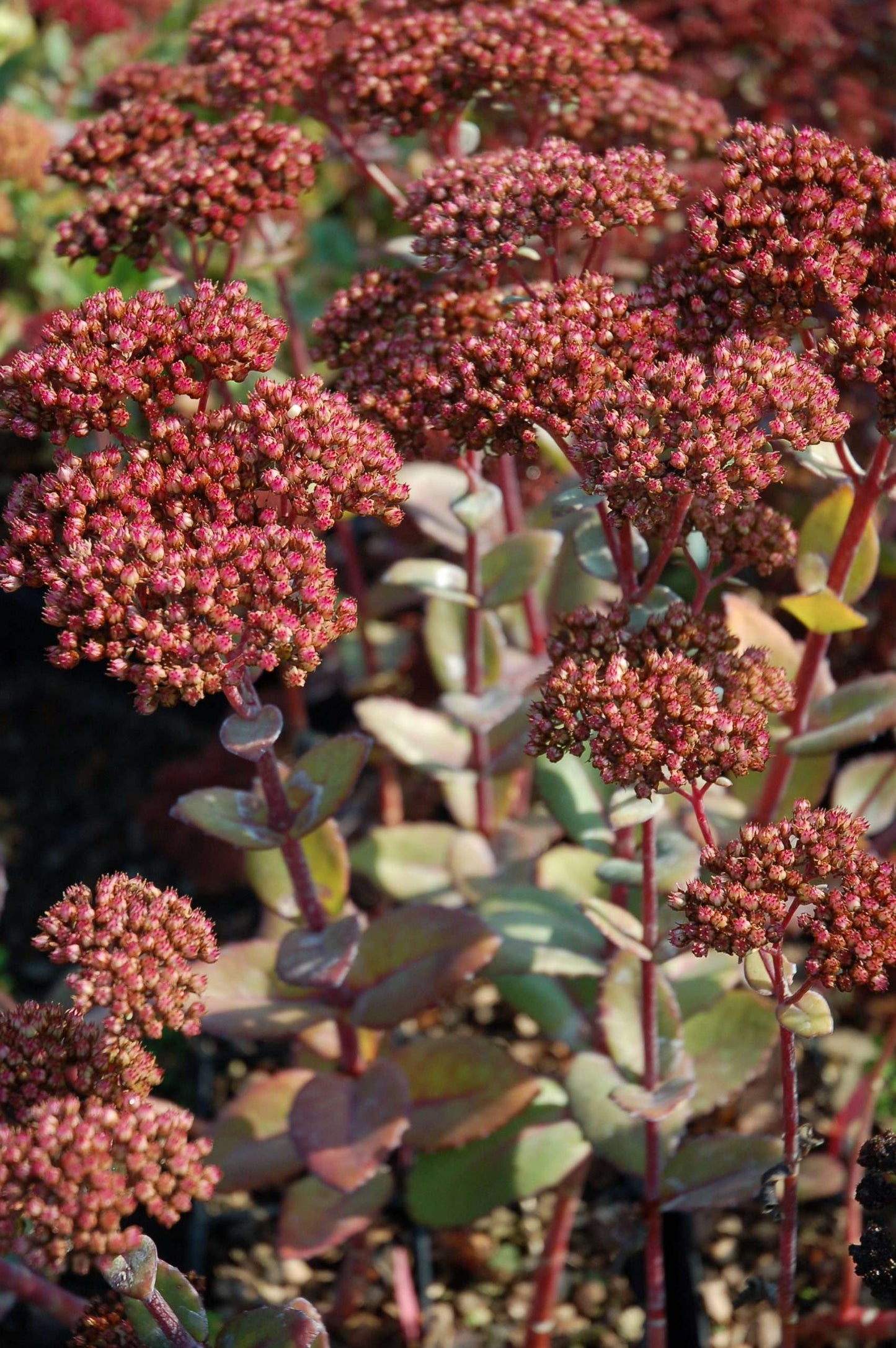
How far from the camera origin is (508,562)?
2.54 metres

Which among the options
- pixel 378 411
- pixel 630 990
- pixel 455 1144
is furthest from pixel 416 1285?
pixel 378 411

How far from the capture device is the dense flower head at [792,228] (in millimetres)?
1667

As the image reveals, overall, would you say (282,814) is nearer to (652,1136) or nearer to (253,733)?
(253,733)

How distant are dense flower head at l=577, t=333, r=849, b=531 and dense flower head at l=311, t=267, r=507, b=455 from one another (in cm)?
29

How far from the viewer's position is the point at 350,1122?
7.04 feet

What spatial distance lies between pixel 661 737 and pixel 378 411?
0.65 meters

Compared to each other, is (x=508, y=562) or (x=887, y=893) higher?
(x=887, y=893)

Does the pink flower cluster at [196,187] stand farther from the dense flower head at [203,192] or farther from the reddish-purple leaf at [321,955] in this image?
the reddish-purple leaf at [321,955]

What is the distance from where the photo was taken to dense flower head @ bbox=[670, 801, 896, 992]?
59.4 inches

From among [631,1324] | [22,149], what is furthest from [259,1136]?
[22,149]

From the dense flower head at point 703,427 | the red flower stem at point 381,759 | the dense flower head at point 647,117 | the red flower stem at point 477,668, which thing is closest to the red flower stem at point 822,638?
the dense flower head at point 703,427

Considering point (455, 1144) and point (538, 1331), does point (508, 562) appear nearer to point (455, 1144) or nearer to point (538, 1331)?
point (455, 1144)

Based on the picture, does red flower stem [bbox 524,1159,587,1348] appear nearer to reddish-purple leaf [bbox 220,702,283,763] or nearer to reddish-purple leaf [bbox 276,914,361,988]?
reddish-purple leaf [bbox 276,914,361,988]

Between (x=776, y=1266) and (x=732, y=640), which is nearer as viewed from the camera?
(x=732, y=640)
